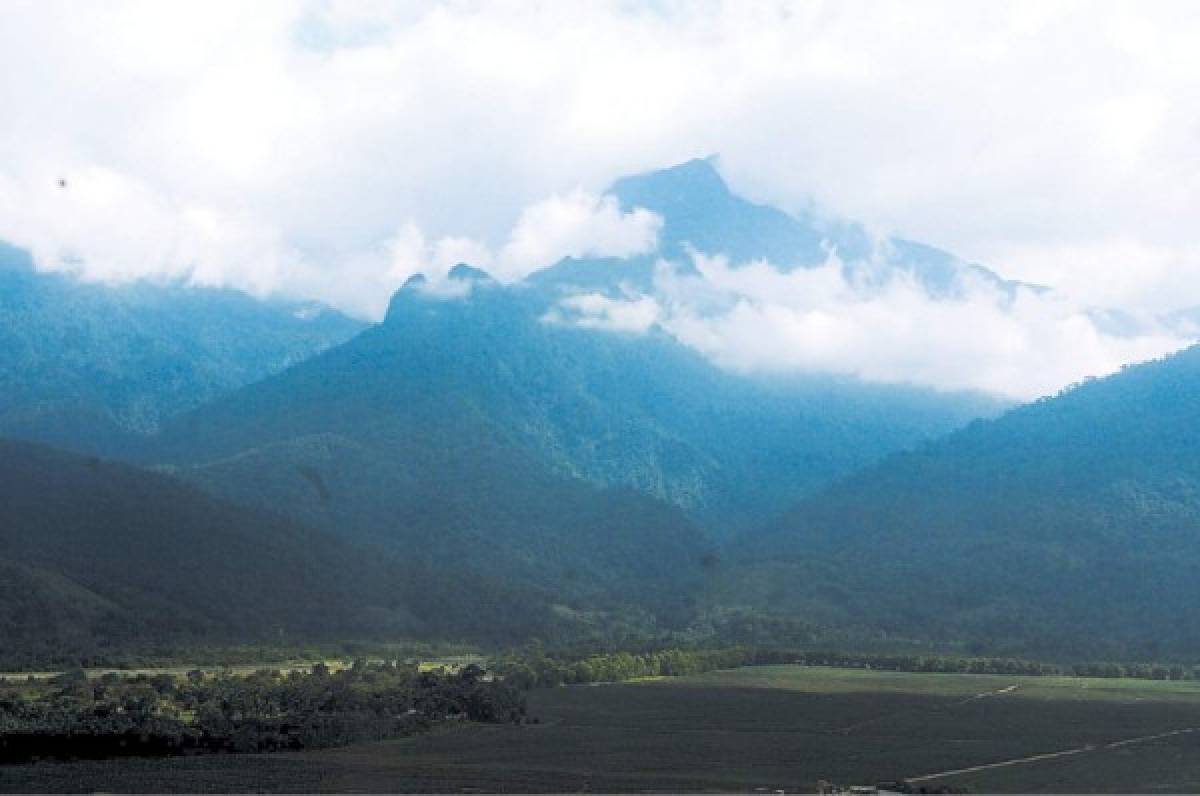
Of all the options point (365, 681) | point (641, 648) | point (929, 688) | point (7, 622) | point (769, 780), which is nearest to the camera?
point (769, 780)

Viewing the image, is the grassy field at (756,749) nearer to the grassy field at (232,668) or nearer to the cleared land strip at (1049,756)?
the cleared land strip at (1049,756)

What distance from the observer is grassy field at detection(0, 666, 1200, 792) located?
300 feet

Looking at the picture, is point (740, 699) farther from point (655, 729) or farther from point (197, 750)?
point (197, 750)

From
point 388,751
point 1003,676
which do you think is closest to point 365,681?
point 388,751

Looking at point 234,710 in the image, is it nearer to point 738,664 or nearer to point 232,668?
point 232,668

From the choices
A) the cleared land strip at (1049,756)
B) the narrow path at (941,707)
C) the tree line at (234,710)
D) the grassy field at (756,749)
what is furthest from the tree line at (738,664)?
the cleared land strip at (1049,756)

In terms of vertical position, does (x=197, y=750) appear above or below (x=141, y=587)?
below

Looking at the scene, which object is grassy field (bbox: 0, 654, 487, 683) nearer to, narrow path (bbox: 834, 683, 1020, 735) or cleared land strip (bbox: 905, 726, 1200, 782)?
narrow path (bbox: 834, 683, 1020, 735)

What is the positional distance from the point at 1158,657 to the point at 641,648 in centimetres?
6592

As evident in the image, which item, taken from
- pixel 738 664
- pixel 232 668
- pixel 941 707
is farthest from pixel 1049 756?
pixel 232 668

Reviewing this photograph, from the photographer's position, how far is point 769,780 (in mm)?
93688

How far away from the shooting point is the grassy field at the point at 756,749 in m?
91.5

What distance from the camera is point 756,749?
108000 mm

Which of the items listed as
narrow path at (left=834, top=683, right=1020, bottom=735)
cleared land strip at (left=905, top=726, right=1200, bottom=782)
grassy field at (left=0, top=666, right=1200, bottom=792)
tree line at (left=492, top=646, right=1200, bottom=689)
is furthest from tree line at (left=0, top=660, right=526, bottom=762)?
cleared land strip at (left=905, top=726, right=1200, bottom=782)
